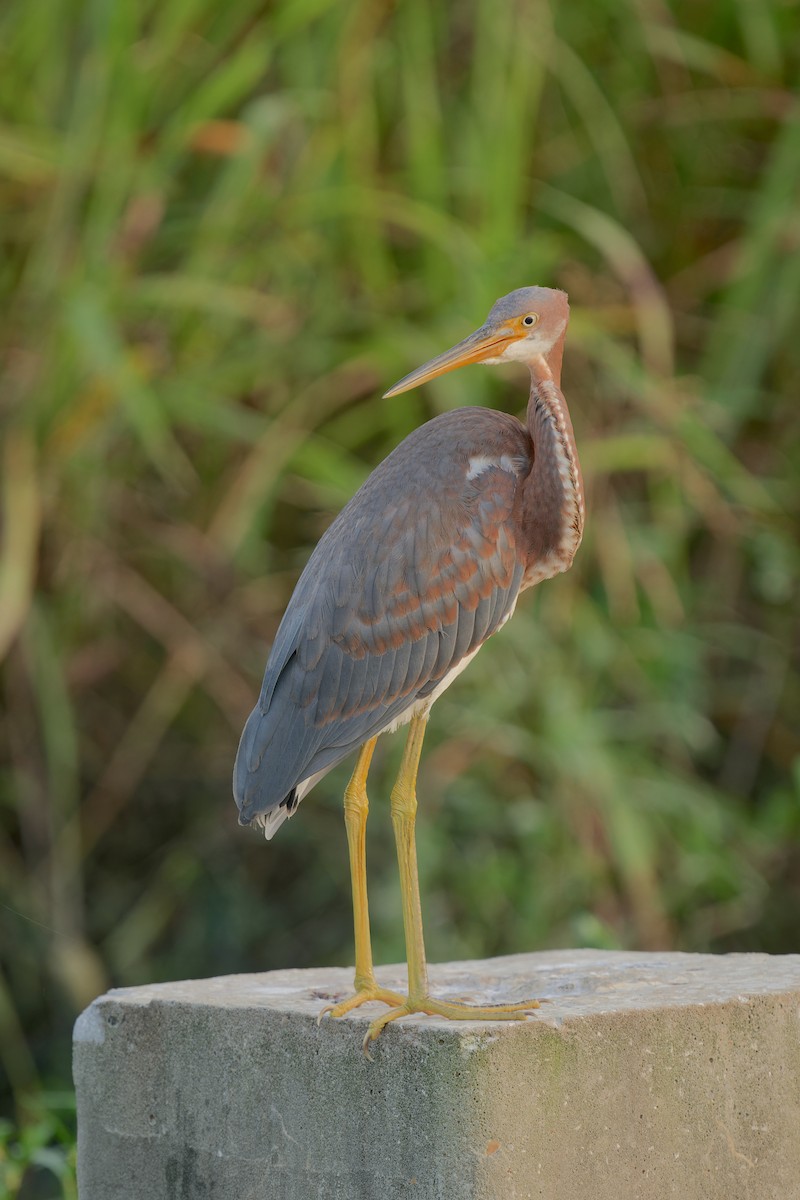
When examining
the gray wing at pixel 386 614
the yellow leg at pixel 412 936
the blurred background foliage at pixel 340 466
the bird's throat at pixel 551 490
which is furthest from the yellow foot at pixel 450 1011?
the blurred background foliage at pixel 340 466

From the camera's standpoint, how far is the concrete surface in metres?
2.58

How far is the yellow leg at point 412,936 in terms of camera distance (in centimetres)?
270

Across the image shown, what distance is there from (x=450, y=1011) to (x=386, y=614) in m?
0.69

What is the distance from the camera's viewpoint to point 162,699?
17.8ft

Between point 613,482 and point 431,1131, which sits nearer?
point 431,1131

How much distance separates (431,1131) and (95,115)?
3445mm

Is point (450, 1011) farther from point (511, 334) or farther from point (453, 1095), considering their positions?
point (511, 334)

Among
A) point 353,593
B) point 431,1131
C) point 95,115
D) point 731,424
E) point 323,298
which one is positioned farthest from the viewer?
point 731,424

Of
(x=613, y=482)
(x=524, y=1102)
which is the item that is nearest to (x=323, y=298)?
(x=613, y=482)

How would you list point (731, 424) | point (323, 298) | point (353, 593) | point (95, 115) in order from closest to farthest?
point (353, 593) → point (95, 115) → point (323, 298) → point (731, 424)

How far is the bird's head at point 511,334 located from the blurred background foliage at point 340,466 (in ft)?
5.60

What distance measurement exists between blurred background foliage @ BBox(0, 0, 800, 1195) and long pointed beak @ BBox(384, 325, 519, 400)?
1692 mm

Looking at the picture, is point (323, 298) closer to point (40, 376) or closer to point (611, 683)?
point (40, 376)

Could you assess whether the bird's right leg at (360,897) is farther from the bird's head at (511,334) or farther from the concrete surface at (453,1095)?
the bird's head at (511,334)
